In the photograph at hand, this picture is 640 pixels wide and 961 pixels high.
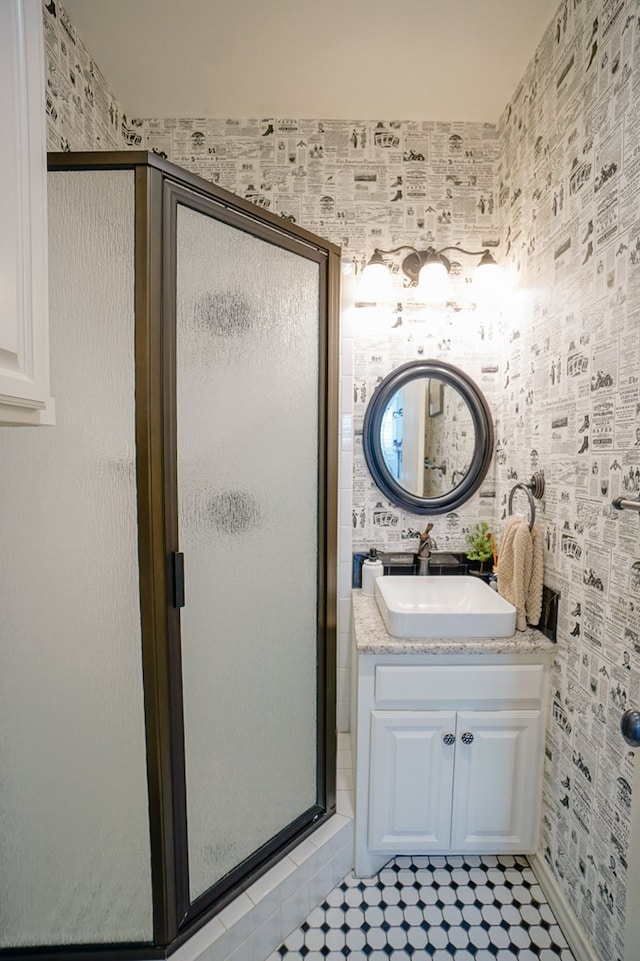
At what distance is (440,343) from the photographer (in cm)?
192

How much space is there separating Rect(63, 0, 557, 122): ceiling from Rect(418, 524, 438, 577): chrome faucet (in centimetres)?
172

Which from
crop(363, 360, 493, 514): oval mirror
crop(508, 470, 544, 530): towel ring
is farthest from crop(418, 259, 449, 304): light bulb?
crop(508, 470, 544, 530): towel ring

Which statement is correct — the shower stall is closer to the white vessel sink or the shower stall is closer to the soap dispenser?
the white vessel sink

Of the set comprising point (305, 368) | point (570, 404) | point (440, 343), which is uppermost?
point (440, 343)

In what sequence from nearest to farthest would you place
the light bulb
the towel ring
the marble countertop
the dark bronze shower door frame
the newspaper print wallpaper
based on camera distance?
the dark bronze shower door frame, the newspaper print wallpaper, the marble countertop, the towel ring, the light bulb

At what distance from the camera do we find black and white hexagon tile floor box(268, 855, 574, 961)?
1263mm

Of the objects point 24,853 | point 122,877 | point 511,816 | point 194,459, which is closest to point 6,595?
point 194,459

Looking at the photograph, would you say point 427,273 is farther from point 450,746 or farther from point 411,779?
point 411,779

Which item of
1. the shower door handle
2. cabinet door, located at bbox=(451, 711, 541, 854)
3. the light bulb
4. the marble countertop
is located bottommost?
cabinet door, located at bbox=(451, 711, 541, 854)

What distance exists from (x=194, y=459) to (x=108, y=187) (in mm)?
636

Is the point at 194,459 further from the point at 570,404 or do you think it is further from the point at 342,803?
the point at 342,803

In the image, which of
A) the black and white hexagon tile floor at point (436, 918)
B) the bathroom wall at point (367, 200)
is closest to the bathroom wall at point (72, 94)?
the bathroom wall at point (367, 200)

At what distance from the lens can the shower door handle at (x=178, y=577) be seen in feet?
3.50

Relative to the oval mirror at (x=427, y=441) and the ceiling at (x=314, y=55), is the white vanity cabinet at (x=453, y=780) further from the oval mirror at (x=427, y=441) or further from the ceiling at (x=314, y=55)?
the ceiling at (x=314, y=55)
